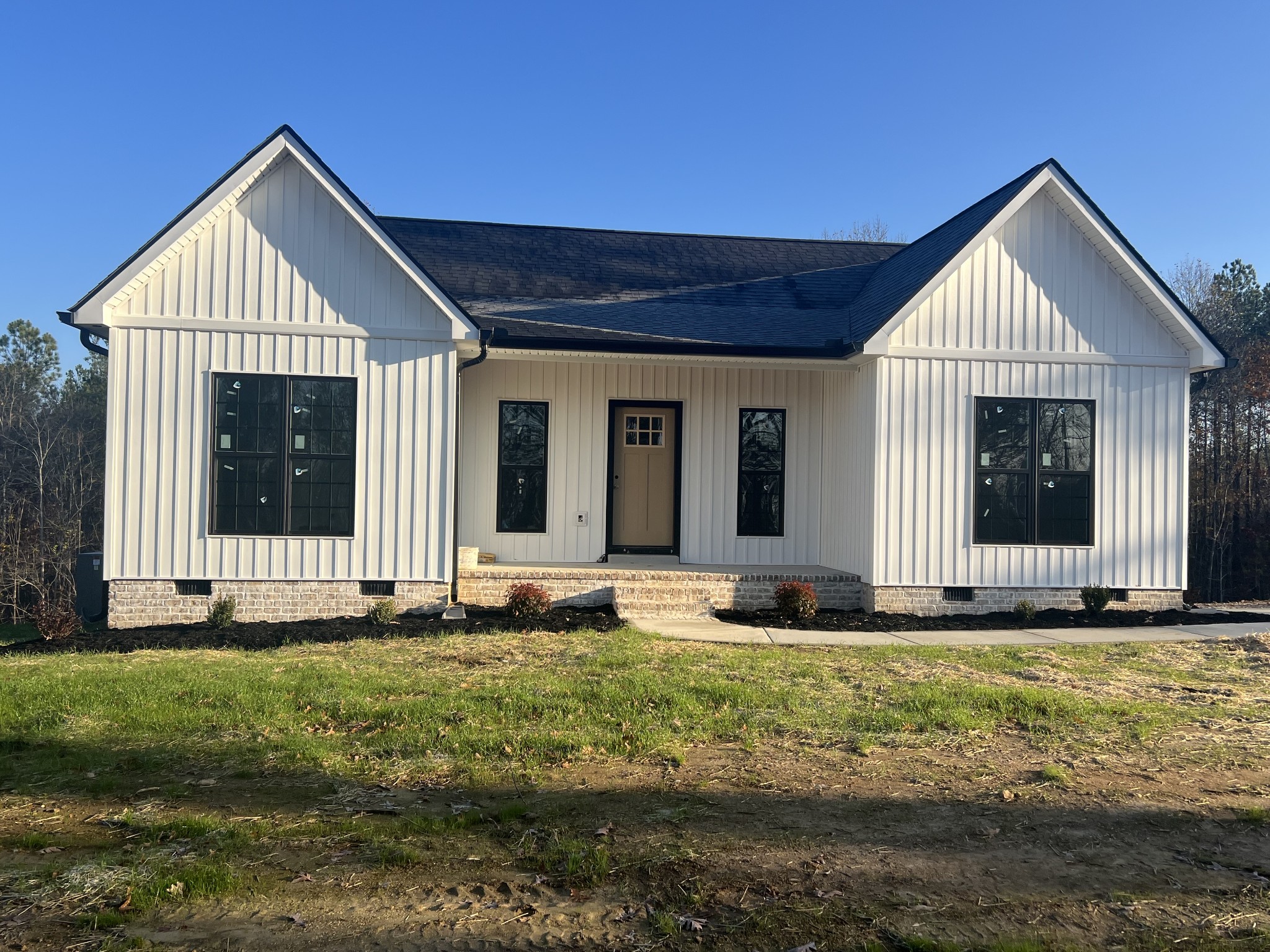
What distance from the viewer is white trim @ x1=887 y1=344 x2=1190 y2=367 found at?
11422 mm

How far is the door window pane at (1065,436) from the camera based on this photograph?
11.6 meters

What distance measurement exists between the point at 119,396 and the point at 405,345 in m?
3.15

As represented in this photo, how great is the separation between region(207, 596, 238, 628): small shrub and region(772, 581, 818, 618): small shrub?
6.27m

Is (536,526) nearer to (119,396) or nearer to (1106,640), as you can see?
(119,396)

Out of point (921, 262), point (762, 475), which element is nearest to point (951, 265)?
point (921, 262)

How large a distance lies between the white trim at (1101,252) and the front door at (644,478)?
3.30 metres

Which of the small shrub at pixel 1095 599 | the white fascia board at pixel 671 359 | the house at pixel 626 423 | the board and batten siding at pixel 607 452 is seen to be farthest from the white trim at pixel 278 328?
the small shrub at pixel 1095 599

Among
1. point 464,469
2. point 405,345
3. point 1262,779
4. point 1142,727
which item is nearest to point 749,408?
point 464,469

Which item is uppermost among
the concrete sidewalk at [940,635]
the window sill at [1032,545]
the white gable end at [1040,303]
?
the white gable end at [1040,303]

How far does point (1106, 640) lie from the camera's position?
9.88 metres

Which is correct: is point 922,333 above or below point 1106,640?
above

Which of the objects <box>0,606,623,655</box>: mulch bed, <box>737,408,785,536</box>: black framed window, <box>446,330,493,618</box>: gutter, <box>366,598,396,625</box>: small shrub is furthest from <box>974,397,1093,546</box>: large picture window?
<box>366,598,396,625</box>: small shrub

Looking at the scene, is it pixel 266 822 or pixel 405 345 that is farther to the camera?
pixel 405 345

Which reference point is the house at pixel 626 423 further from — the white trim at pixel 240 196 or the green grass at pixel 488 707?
the green grass at pixel 488 707
